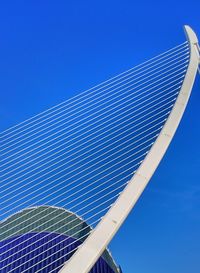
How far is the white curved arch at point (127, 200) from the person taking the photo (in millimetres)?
→ 12375

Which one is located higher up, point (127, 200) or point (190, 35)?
point (190, 35)

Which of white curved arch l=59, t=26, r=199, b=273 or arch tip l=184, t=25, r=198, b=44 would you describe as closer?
white curved arch l=59, t=26, r=199, b=273

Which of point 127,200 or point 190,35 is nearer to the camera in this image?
point 127,200

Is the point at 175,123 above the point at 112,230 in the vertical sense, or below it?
above

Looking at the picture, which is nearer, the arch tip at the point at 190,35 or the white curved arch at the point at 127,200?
the white curved arch at the point at 127,200

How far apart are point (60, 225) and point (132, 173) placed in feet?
116

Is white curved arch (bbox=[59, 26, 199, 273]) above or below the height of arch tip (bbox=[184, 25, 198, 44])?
below

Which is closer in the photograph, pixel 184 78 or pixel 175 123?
pixel 175 123

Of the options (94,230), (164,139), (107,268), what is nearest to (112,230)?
(94,230)

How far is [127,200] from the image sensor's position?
13930 mm

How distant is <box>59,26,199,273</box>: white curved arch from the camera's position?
12.4 meters

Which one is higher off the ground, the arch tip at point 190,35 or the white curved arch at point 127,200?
the arch tip at point 190,35

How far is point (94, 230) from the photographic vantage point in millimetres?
13172

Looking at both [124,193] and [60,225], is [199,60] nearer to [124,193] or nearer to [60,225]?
[124,193]
